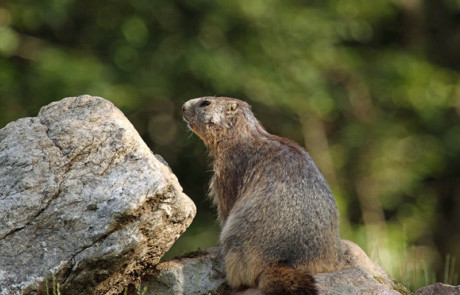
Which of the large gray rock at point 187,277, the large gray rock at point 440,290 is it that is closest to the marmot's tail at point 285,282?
the large gray rock at point 187,277

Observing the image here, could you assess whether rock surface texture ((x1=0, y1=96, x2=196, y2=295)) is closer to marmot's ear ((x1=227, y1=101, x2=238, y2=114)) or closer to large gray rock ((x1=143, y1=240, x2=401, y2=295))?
large gray rock ((x1=143, y1=240, x2=401, y2=295))

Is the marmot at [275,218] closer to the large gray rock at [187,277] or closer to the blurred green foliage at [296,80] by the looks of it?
the large gray rock at [187,277]

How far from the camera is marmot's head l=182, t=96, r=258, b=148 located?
6047mm

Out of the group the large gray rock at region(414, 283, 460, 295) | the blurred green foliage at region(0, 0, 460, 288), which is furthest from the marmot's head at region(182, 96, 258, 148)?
the blurred green foliage at region(0, 0, 460, 288)

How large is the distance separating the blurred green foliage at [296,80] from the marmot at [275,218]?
4805 mm

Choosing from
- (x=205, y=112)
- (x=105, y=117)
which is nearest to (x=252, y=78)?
(x=205, y=112)

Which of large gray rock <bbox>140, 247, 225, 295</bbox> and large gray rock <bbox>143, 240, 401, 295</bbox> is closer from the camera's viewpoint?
large gray rock <bbox>143, 240, 401, 295</bbox>

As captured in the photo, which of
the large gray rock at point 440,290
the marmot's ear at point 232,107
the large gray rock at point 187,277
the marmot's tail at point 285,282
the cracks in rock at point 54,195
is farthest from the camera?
the marmot's ear at point 232,107

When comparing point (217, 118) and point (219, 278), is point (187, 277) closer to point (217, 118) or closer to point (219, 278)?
point (219, 278)

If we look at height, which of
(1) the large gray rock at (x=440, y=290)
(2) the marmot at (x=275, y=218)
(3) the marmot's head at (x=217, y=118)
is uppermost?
(3) the marmot's head at (x=217, y=118)

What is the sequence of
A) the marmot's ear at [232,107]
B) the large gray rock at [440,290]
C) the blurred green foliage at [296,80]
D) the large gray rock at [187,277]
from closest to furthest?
the large gray rock at [440,290]
the large gray rock at [187,277]
the marmot's ear at [232,107]
the blurred green foliage at [296,80]

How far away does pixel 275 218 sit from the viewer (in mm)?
5035

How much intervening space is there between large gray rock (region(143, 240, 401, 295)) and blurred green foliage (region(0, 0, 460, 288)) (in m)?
4.67

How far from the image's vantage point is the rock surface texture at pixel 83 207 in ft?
15.1
